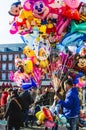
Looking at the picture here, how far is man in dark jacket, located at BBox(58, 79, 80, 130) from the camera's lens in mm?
11906

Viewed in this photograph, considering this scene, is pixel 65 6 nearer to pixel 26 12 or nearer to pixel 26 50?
pixel 26 12

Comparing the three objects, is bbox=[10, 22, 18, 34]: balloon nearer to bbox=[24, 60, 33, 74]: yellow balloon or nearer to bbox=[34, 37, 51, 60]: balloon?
bbox=[34, 37, 51, 60]: balloon

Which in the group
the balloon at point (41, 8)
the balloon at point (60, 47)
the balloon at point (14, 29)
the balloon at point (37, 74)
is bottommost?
the balloon at point (37, 74)

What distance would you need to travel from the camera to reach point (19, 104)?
46.1 feet

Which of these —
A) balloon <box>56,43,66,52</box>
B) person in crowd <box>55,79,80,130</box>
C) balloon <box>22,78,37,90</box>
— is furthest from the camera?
balloon <box>22,78,37,90</box>

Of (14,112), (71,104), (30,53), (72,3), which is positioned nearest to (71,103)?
(71,104)

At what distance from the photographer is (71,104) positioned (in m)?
12.0

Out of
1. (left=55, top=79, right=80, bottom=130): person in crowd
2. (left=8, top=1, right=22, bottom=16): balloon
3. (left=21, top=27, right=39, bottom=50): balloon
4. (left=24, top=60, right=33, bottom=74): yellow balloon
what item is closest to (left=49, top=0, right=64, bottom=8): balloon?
(left=21, top=27, right=39, bottom=50): balloon

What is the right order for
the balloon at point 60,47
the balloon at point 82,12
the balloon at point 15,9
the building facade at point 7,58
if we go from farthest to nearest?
1. the building facade at point 7,58
2. the balloon at point 15,9
3. the balloon at point 60,47
4. the balloon at point 82,12

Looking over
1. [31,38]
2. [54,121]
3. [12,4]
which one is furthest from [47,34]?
[54,121]

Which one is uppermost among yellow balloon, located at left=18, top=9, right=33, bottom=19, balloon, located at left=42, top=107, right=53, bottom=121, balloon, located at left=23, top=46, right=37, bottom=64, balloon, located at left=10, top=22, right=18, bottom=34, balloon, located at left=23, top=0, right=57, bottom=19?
balloon, located at left=23, top=0, right=57, bottom=19

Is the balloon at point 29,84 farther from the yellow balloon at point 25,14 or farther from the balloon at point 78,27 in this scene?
the balloon at point 78,27

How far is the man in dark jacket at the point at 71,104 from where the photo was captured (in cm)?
1191

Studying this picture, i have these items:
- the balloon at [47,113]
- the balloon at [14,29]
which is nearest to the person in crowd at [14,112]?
the balloon at [47,113]
